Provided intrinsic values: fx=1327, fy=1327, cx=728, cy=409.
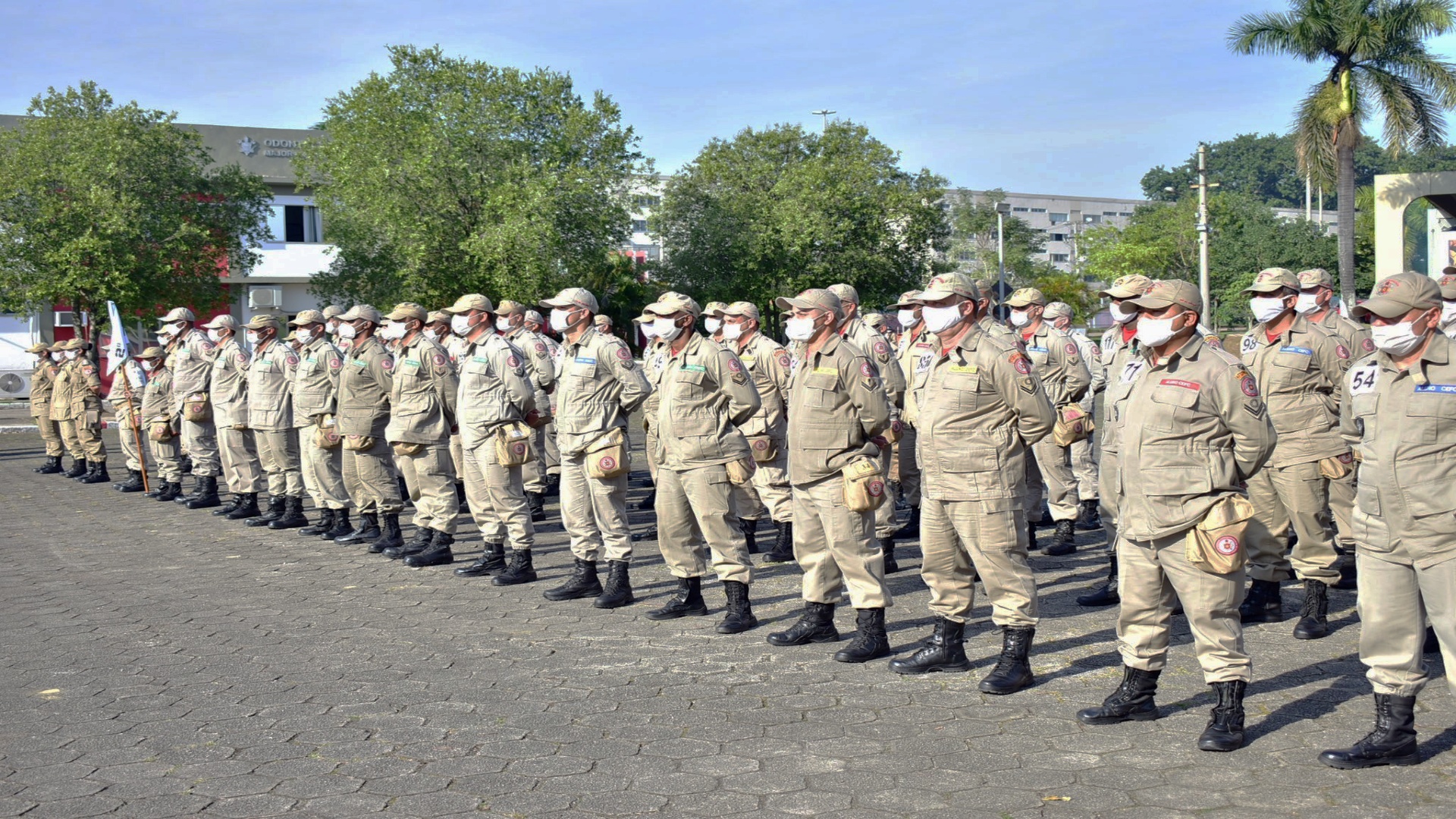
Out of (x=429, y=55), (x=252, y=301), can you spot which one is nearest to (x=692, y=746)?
(x=429, y=55)

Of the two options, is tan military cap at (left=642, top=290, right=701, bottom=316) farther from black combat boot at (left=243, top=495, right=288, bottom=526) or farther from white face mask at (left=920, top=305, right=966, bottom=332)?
black combat boot at (left=243, top=495, right=288, bottom=526)

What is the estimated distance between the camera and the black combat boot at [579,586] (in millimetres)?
8852

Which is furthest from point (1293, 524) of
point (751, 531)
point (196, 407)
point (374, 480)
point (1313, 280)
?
point (196, 407)

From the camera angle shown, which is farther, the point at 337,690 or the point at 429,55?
the point at 429,55

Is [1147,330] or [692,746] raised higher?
[1147,330]

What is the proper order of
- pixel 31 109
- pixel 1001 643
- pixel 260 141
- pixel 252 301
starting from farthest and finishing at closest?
pixel 260 141 → pixel 252 301 → pixel 31 109 → pixel 1001 643

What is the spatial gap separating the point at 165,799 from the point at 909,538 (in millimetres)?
7262

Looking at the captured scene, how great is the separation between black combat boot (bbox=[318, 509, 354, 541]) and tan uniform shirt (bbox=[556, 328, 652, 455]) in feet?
12.5

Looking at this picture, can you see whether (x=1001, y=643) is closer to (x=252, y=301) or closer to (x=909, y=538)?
(x=909, y=538)

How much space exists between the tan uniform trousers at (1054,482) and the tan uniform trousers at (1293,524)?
2.65 meters

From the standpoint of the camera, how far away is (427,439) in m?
10.5

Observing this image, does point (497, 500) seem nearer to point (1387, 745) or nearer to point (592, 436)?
point (592, 436)

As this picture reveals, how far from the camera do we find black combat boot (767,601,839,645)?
7.37 meters

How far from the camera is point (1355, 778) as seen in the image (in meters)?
4.91
